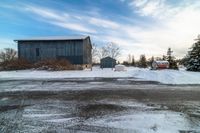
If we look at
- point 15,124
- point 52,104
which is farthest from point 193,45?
point 15,124

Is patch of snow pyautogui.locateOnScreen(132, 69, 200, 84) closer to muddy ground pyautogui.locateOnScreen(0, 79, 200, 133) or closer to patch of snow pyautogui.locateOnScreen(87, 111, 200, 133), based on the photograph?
muddy ground pyautogui.locateOnScreen(0, 79, 200, 133)

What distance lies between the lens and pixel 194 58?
3052 centimetres

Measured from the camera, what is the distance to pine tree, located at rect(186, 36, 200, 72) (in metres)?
29.5

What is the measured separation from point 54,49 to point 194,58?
86.7 feet

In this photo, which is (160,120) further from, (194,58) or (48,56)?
(48,56)

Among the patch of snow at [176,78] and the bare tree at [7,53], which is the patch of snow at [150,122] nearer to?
the patch of snow at [176,78]

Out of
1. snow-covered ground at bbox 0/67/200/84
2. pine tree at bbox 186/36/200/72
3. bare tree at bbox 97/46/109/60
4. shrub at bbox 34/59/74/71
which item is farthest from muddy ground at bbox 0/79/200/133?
bare tree at bbox 97/46/109/60

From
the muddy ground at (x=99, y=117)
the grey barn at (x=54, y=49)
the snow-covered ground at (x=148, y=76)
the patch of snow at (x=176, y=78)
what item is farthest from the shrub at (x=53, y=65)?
the muddy ground at (x=99, y=117)

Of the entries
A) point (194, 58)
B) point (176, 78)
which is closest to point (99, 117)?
point (176, 78)

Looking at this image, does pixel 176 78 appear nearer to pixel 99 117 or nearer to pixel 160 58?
pixel 99 117

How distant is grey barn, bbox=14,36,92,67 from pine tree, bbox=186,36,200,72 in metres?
20.2

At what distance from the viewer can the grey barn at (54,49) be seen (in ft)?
137

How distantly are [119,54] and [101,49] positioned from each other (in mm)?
8363

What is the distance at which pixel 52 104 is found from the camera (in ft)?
24.0
